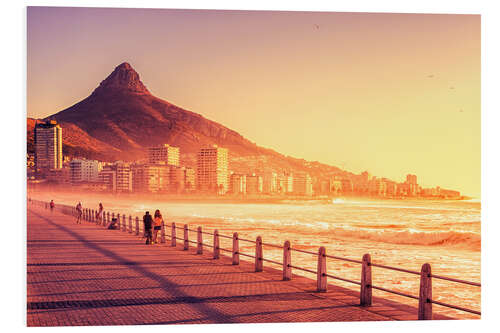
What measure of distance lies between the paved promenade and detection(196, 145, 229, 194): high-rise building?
5493cm

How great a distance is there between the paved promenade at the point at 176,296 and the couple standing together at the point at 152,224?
217 inches

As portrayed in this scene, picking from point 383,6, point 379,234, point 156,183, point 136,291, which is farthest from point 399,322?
point 156,183

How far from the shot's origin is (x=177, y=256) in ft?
66.8

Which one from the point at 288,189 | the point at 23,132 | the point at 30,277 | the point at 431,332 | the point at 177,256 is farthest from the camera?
the point at 288,189

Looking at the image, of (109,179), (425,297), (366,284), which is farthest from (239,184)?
(425,297)

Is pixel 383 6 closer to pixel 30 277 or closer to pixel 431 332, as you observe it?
pixel 431 332

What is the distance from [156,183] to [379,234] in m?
78.4

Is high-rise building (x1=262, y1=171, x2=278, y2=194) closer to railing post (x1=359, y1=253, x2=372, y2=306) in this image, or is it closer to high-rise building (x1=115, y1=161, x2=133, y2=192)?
high-rise building (x1=115, y1=161, x2=133, y2=192)

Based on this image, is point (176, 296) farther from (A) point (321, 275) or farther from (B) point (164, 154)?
(B) point (164, 154)

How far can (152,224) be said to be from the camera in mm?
26109

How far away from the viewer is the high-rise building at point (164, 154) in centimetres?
9625

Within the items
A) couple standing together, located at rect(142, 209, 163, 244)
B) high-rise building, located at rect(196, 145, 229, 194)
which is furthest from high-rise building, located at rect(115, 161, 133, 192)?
couple standing together, located at rect(142, 209, 163, 244)

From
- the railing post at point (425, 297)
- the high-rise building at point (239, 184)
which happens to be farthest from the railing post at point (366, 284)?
the high-rise building at point (239, 184)

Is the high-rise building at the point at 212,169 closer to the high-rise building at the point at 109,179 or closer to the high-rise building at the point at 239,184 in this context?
the high-rise building at the point at 109,179
